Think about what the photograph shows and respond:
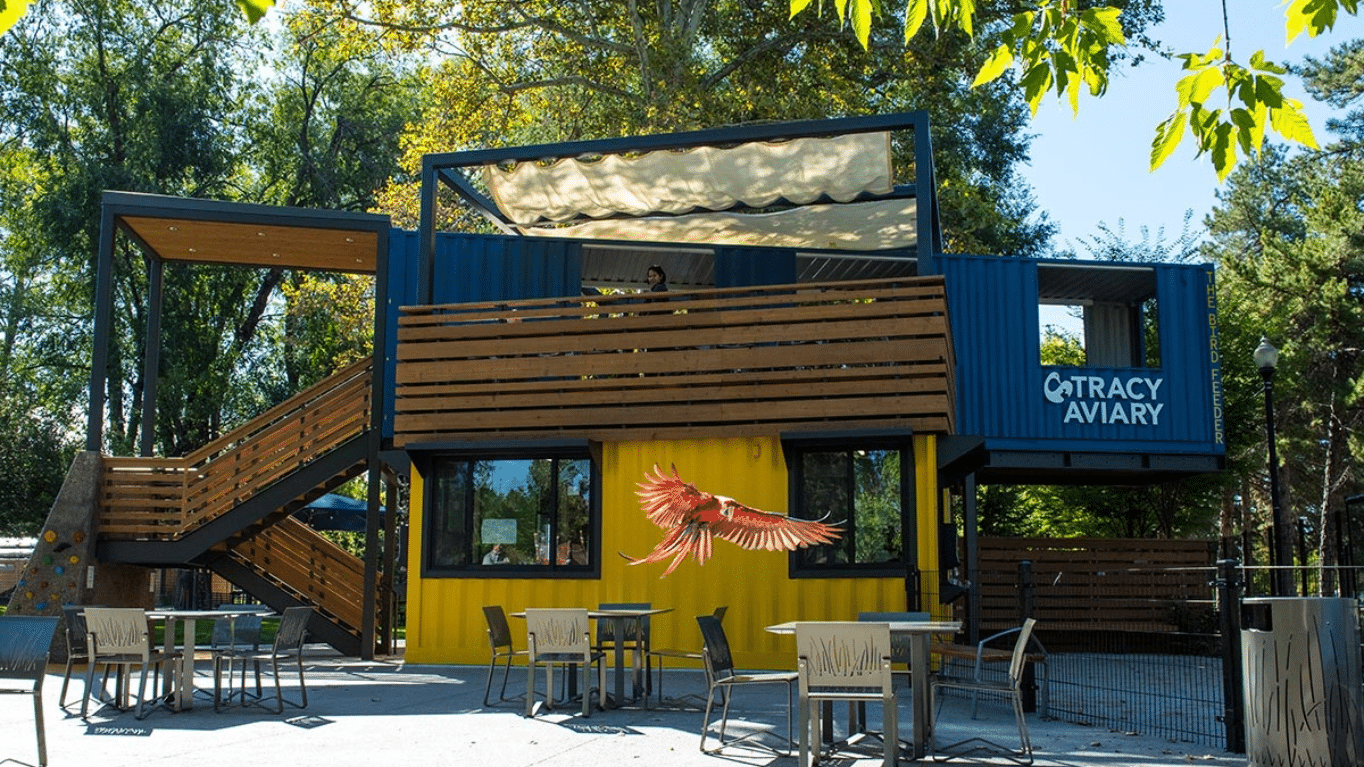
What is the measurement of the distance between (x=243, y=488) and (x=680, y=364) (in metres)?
6.11

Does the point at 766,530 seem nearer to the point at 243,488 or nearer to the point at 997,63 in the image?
the point at 997,63

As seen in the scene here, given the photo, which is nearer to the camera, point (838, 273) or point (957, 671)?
point (957, 671)

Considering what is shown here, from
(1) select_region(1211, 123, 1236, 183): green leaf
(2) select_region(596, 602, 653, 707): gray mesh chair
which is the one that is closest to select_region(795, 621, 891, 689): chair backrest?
(2) select_region(596, 602, 653, 707): gray mesh chair

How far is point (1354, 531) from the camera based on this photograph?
79.3 ft

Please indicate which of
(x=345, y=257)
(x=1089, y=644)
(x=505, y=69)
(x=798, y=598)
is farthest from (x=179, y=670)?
(x=505, y=69)

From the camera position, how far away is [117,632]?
10.5m

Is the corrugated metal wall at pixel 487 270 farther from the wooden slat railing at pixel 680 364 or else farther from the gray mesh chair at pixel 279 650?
the gray mesh chair at pixel 279 650

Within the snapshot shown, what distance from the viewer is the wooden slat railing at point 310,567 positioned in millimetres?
18484

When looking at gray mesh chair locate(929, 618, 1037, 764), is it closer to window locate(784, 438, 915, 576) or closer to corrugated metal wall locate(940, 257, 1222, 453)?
window locate(784, 438, 915, 576)

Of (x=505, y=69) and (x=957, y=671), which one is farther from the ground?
(x=505, y=69)

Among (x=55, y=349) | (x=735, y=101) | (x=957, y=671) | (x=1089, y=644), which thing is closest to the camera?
(x=957, y=671)

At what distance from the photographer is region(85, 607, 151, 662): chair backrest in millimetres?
10453

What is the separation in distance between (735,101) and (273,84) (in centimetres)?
1813

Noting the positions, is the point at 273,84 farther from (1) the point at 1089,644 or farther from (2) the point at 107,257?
(1) the point at 1089,644
